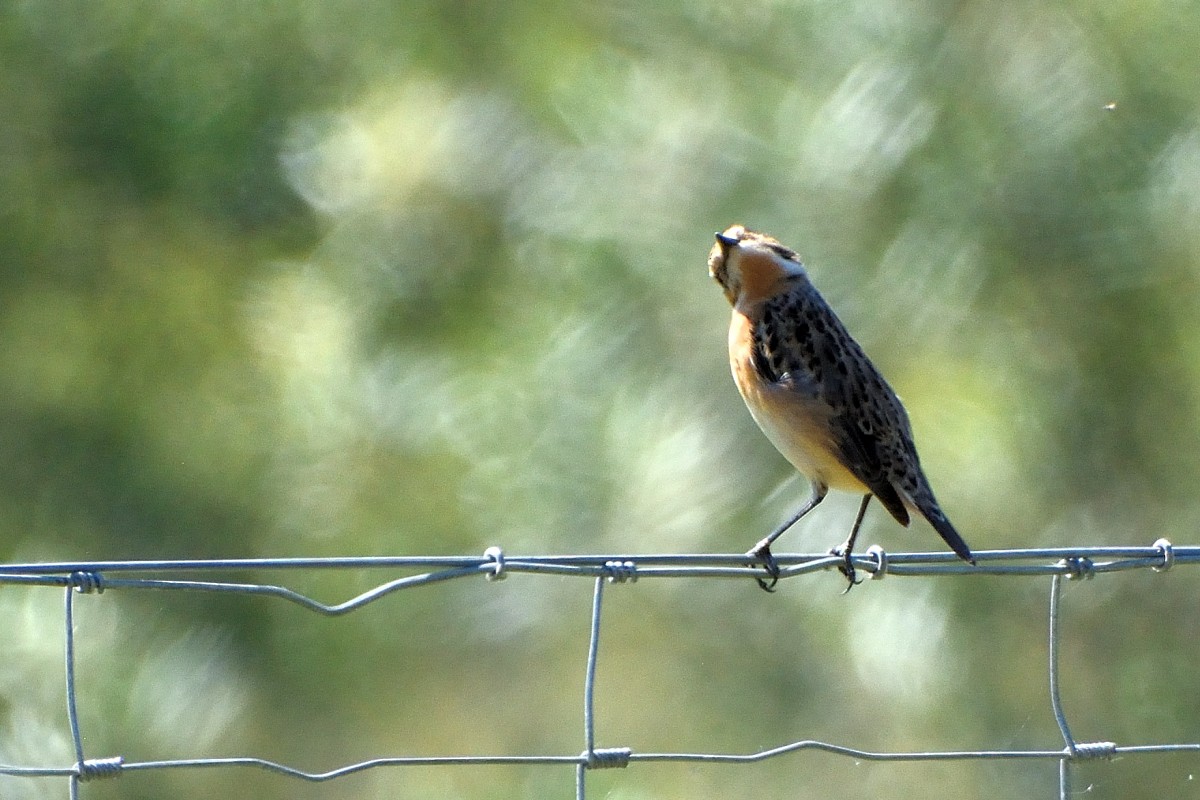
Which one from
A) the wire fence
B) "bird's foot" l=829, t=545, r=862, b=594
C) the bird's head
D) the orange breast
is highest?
the bird's head

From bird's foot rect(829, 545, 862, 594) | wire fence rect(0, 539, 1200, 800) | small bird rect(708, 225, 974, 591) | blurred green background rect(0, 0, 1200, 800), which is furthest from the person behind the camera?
blurred green background rect(0, 0, 1200, 800)

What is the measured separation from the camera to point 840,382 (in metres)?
3.90

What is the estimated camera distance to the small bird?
377 centimetres

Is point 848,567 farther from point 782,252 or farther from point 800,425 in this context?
point 782,252

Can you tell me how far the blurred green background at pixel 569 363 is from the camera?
16.9 ft

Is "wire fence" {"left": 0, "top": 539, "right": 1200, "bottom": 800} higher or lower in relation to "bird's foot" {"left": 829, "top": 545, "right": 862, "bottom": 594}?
lower

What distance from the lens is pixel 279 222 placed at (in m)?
6.71

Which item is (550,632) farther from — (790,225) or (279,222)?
(279,222)

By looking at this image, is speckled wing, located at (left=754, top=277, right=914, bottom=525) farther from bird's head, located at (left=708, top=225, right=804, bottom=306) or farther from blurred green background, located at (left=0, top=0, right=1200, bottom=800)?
blurred green background, located at (left=0, top=0, right=1200, bottom=800)

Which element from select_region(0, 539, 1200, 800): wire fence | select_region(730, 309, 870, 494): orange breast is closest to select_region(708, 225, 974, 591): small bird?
select_region(730, 309, 870, 494): orange breast

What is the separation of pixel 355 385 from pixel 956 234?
7.97 feet

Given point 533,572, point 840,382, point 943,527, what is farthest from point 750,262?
point 533,572

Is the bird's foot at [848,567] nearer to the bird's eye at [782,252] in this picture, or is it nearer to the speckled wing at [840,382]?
the speckled wing at [840,382]

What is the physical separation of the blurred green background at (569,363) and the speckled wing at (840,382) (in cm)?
108
